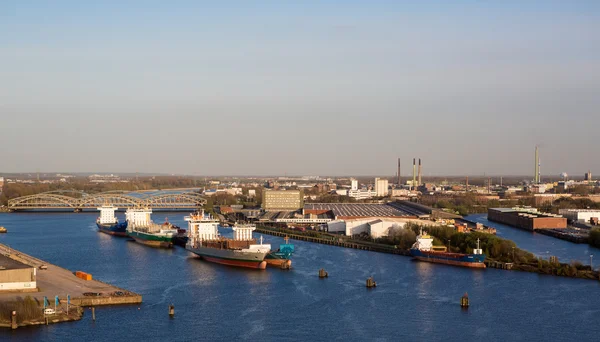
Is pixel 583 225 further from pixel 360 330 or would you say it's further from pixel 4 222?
pixel 4 222

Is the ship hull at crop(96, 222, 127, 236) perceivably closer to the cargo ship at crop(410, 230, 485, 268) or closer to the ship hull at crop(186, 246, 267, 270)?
the ship hull at crop(186, 246, 267, 270)

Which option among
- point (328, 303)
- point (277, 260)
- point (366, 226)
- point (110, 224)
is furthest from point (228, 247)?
point (110, 224)

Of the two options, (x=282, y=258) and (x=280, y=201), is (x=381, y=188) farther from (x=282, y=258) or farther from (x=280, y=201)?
(x=282, y=258)

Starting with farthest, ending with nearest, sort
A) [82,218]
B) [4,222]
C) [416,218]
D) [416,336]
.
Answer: [82,218]
[4,222]
[416,218]
[416,336]

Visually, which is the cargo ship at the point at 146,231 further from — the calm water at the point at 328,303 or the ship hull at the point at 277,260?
the ship hull at the point at 277,260

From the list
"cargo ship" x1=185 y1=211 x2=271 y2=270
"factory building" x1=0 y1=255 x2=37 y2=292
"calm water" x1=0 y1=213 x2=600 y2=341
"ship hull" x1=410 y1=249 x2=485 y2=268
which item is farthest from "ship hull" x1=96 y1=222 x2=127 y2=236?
"factory building" x1=0 y1=255 x2=37 y2=292

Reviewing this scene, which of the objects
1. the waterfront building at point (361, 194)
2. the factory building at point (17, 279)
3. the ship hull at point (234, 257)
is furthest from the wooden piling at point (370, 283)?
the waterfront building at point (361, 194)

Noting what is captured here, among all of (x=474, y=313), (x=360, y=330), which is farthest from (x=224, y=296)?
(x=474, y=313)
